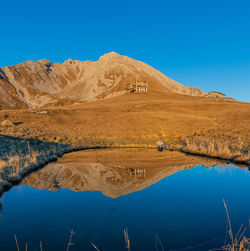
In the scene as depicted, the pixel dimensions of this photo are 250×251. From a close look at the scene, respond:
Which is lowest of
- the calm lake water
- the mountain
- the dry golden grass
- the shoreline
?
the calm lake water

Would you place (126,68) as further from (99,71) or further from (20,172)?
(20,172)

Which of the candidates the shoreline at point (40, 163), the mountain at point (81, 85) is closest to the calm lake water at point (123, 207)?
the shoreline at point (40, 163)

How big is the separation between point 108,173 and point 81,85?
581ft

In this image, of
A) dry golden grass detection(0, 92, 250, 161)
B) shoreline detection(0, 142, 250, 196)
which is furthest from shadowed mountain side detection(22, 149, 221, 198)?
dry golden grass detection(0, 92, 250, 161)

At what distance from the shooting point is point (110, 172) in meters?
13.5

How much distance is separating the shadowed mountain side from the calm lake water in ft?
0.14

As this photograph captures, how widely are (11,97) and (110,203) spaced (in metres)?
158

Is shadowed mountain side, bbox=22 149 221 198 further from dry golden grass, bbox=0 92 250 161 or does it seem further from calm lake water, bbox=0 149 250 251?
dry golden grass, bbox=0 92 250 161

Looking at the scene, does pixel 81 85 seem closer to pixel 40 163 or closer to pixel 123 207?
pixel 40 163

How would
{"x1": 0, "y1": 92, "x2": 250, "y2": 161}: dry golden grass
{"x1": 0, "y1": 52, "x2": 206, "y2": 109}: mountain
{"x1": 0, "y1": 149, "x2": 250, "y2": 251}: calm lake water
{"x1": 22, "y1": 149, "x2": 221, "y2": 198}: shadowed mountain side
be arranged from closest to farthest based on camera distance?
{"x1": 0, "y1": 149, "x2": 250, "y2": 251}: calm lake water → {"x1": 22, "y1": 149, "x2": 221, "y2": 198}: shadowed mountain side → {"x1": 0, "y1": 92, "x2": 250, "y2": 161}: dry golden grass → {"x1": 0, "y1": 52, "x2": 206, "y2": 109}: mountain

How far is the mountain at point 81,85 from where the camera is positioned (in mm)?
148613

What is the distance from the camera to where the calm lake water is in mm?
6223

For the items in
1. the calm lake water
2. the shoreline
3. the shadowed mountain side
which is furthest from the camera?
the shadowed mountain side

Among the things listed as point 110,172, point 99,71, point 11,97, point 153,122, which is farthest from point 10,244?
point 99,71
